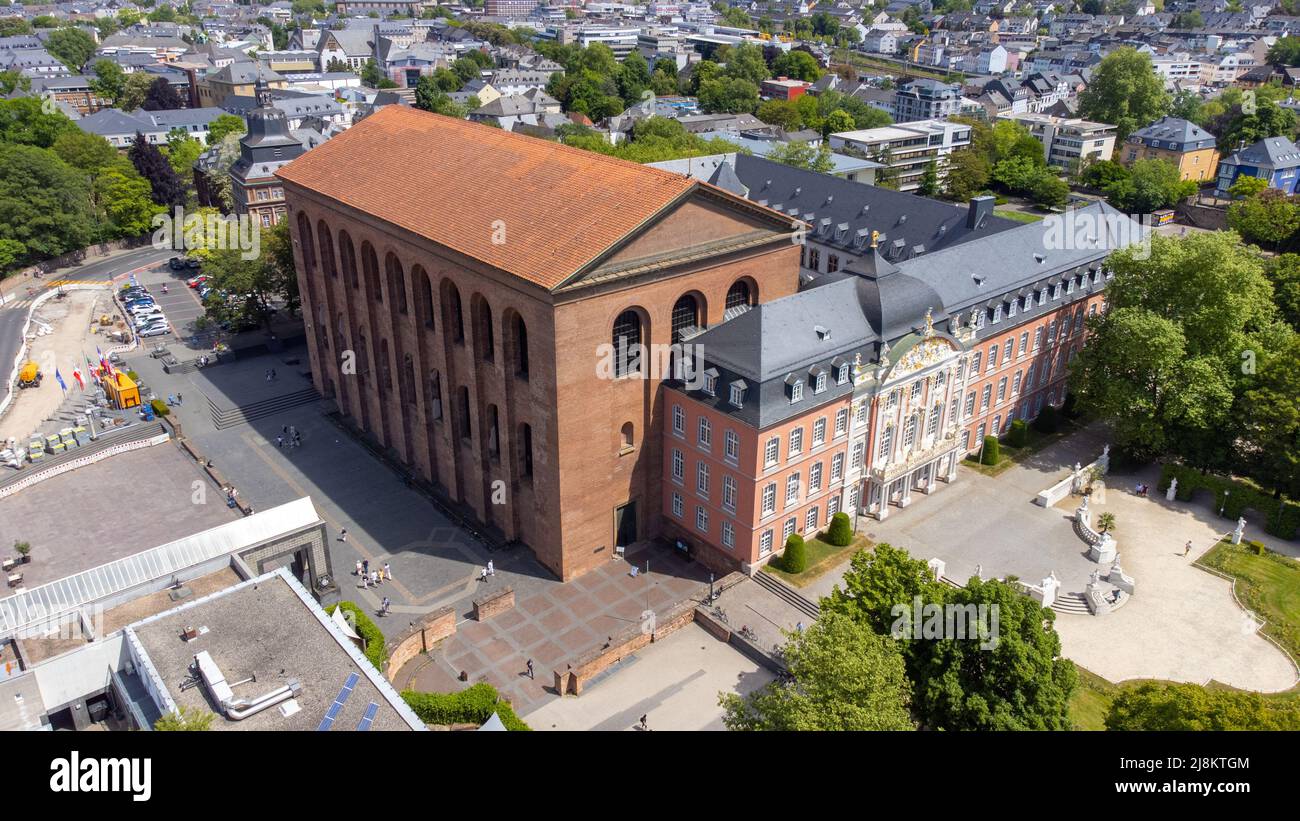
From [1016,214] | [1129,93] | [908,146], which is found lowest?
[1016,214]

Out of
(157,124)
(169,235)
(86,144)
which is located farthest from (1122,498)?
(157,124)

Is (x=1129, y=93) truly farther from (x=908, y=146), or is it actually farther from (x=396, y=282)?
(x=396, y=282)

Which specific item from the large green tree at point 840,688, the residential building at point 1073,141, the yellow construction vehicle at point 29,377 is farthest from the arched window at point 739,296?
the residential building at point 1073,141

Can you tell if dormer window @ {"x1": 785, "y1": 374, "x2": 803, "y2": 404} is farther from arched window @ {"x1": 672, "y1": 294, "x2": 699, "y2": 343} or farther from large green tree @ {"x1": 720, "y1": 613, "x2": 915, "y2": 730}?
large green tree @ {"x1": 720, "y1": 613, "x2": 915, "y2": 730}

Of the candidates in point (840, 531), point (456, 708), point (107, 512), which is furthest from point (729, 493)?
point (107, 512)

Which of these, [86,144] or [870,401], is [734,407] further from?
[86,144]

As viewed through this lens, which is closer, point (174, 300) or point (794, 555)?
point (794, 555)
